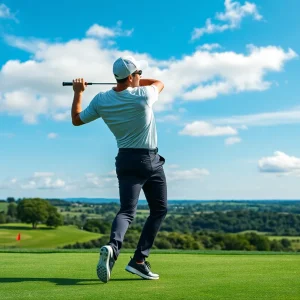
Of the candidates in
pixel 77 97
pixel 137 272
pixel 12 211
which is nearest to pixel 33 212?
pixel 12 211

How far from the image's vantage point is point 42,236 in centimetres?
6262

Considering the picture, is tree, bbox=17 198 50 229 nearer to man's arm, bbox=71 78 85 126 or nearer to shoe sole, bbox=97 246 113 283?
man's arm, bbox=71 78 85 126

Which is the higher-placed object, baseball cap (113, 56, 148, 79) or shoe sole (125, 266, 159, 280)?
baseball cap (113, 56, 148, 79)

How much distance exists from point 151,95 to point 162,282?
163cm

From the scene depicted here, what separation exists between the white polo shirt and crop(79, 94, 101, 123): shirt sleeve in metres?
0.03

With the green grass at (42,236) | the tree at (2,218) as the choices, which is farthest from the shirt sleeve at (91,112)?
the tree at (2,218)

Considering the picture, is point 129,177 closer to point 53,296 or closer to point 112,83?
point 112,83

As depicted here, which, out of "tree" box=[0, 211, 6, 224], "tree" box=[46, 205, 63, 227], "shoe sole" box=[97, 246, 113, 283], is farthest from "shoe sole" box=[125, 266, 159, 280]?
"tree" box=[46, 205, 63, 227]

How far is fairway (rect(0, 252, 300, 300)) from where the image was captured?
352 centimetres

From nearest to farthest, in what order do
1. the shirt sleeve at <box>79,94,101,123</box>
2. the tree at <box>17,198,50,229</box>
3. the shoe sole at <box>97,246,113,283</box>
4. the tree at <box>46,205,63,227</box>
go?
the shoe sole at <box>97,246,113,283</box> → the shirt sleeve at <box>79,94,101,123</box> → the tree at <box>46,205,63,227</box> → the tree at <box>17,198,50,229</box>

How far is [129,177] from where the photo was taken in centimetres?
464

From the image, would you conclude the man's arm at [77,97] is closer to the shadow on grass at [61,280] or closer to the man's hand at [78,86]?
the man's hand at [78,86]

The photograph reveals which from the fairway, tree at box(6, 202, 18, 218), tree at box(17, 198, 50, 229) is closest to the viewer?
the fairway

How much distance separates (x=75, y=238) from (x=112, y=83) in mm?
55042
